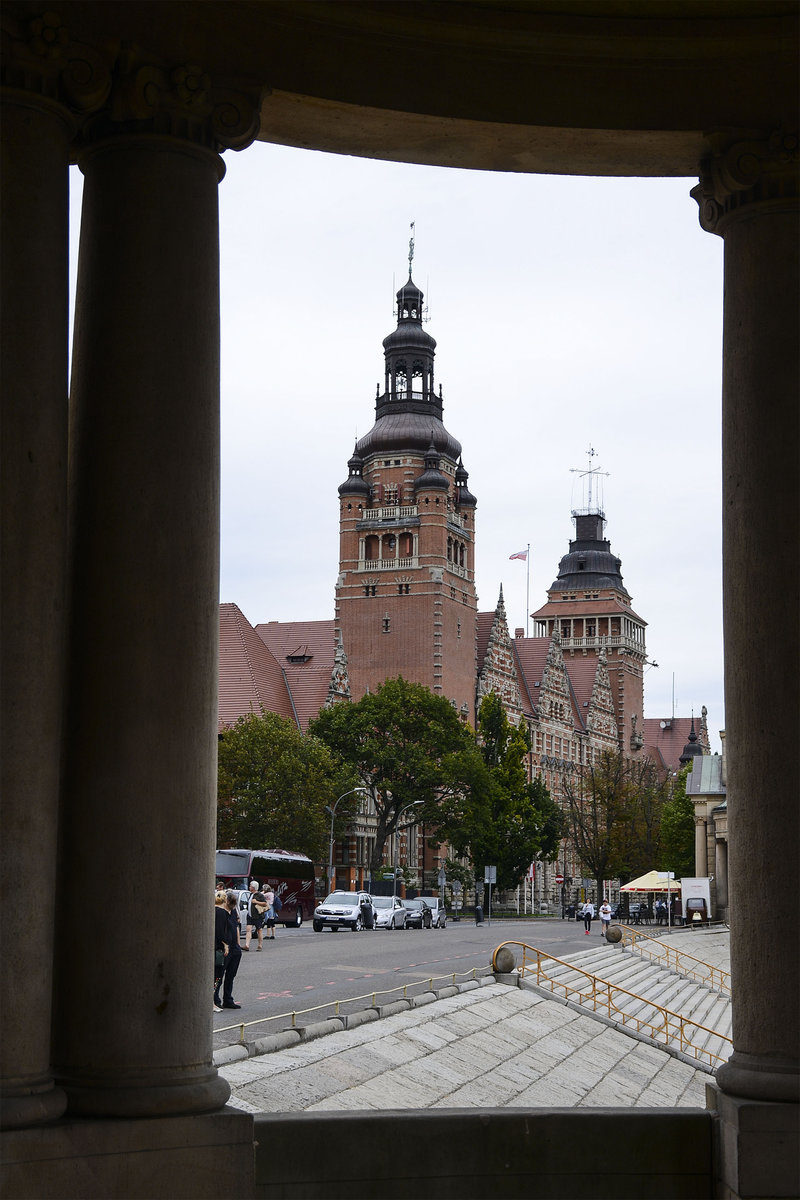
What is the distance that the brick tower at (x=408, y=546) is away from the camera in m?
115

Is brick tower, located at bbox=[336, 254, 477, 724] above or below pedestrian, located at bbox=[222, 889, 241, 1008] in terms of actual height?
above

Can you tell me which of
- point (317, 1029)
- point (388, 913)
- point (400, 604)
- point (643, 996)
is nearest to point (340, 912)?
point (388, 913)

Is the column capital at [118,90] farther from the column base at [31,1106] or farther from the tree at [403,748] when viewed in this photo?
the tree at [403,748]

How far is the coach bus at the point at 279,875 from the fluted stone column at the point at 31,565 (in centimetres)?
4568

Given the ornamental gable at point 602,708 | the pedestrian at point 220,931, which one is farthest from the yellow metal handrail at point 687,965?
the ornamental gable at point 602,708

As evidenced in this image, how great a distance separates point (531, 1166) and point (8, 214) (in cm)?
473

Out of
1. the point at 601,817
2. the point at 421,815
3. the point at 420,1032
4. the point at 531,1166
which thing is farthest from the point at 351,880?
the point at 531,1166

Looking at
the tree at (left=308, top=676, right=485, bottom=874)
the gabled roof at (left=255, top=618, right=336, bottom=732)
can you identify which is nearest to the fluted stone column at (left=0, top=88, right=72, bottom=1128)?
the tree at (left=308, top=676, right=485, bottom=874)

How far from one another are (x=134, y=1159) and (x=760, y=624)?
3.54m

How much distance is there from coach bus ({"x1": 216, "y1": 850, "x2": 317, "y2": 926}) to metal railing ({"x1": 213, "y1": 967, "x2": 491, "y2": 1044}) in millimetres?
22653

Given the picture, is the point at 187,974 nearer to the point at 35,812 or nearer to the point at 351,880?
the point at 35,812

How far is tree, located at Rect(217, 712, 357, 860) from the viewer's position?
76.5 meters

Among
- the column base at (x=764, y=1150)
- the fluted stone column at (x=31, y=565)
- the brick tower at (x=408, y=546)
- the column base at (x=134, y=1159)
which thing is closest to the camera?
the column base at (x=134, y=1159)

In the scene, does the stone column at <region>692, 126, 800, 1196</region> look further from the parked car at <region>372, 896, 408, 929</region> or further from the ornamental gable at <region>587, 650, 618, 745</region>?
the ornamental gable at <region>587, 650, 618, 745</region>
